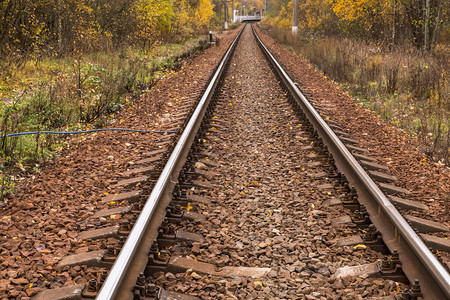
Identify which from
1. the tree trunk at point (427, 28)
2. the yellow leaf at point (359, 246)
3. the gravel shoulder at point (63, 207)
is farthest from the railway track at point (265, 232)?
the tree trunk at point (427, 28)

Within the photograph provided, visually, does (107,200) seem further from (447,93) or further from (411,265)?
(447,93)

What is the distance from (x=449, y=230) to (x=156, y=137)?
3.92 m

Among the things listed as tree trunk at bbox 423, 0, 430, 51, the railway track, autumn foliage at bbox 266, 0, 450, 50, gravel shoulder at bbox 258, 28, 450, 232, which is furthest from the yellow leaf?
tree trunk at bbox 423, 0, 430, 51

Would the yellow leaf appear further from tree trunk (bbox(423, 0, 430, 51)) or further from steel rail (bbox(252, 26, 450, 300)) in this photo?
tree trunk (bbox(423, 0, 430, 51))

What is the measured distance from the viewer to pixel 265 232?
11.6 ft

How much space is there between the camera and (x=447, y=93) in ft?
28.1

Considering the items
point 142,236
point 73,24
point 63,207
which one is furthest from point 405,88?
point 73,24

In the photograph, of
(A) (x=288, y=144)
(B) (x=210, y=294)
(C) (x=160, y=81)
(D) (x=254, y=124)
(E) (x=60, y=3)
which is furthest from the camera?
(E) (x=60, y=3)

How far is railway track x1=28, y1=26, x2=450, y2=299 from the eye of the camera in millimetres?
2676

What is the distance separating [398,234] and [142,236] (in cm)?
185

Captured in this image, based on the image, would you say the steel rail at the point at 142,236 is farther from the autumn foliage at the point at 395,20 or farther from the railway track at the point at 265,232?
the autumn foliage at the point at 395,20

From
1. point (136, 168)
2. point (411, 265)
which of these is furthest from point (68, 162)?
point (411, 265)

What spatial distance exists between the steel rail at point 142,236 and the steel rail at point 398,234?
5.71 feet

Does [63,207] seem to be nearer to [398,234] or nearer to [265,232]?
[265,232]
